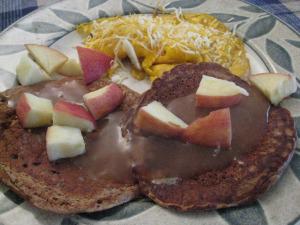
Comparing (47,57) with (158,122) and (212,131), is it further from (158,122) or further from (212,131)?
(212,131)

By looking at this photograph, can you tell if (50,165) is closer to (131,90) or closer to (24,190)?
(24,190)

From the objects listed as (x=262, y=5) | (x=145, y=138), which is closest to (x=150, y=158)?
(x=145, y=138)

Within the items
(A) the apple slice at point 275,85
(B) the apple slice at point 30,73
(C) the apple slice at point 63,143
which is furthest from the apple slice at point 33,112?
(A) the apple slice at point 275,85

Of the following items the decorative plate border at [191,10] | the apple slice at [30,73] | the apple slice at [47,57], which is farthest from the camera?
the apple slice at [47,57]

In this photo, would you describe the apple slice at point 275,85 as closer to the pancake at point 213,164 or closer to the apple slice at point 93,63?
the pancake at point 213,164

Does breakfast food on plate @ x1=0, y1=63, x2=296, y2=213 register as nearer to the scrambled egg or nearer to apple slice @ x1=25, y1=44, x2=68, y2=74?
apple slice @ x1=25, y1=44, x2=68, y2=74

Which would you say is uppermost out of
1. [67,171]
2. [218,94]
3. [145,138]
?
[218,94]

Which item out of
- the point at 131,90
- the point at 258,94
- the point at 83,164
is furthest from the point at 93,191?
the point at 258,94
